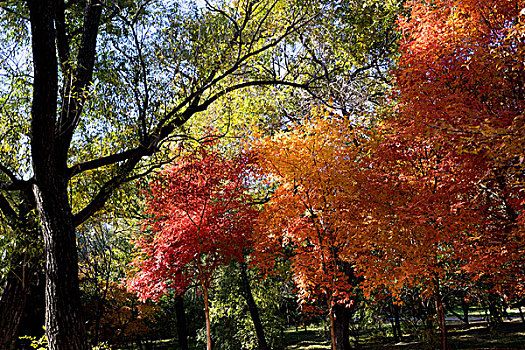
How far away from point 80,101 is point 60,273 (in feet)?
7.19

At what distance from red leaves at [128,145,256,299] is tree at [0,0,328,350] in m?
1.65

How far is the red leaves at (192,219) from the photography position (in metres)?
7.50

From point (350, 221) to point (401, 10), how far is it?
5.91 meters

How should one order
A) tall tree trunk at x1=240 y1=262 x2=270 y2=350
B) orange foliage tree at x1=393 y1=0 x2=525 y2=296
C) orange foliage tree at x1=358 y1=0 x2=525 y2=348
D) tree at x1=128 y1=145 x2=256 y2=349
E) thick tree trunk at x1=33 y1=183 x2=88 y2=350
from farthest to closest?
tall tree trunk at x1=240 y1=262 x2=270 y2=350, tree at x1=128 y1=145 x2=256 y2=349, orange foliage tree at x1=358 y1=0 x2=525 y2=348, orange foliage tree at x1=393 y1=0 x2=525 y2=296, thick tree trunk at x1=33 y1=183 x2=88 y2=350

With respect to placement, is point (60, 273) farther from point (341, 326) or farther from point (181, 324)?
point (181, 324)

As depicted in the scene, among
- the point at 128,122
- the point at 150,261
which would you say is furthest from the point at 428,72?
the point at 150,261

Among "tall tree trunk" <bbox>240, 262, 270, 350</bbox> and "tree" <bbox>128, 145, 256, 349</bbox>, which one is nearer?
"tree" <bbox>128, 145, 256, 349</bbox>

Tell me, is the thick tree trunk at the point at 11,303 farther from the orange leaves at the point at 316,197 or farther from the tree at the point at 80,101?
the orange leaves at the point at 316,197

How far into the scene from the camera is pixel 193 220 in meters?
7.67

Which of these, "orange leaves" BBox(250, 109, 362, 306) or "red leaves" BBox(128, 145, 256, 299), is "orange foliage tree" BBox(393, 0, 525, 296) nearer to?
"orange leaves" BBox(250, 109, 362, 306)

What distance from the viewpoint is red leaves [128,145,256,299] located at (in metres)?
7.50

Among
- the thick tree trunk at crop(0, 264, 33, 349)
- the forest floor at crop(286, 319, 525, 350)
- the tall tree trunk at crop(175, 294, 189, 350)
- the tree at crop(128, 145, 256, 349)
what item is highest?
the tree at crop(128, 145, 256, 349)

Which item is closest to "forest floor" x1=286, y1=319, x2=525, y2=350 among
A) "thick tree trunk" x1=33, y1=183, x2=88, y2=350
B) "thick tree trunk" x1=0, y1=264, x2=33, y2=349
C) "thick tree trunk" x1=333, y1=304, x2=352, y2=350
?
"thick tree trunk" x1=333, y1=304, x2=352, y2=350

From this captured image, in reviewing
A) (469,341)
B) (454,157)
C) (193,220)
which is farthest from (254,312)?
(454,157)
